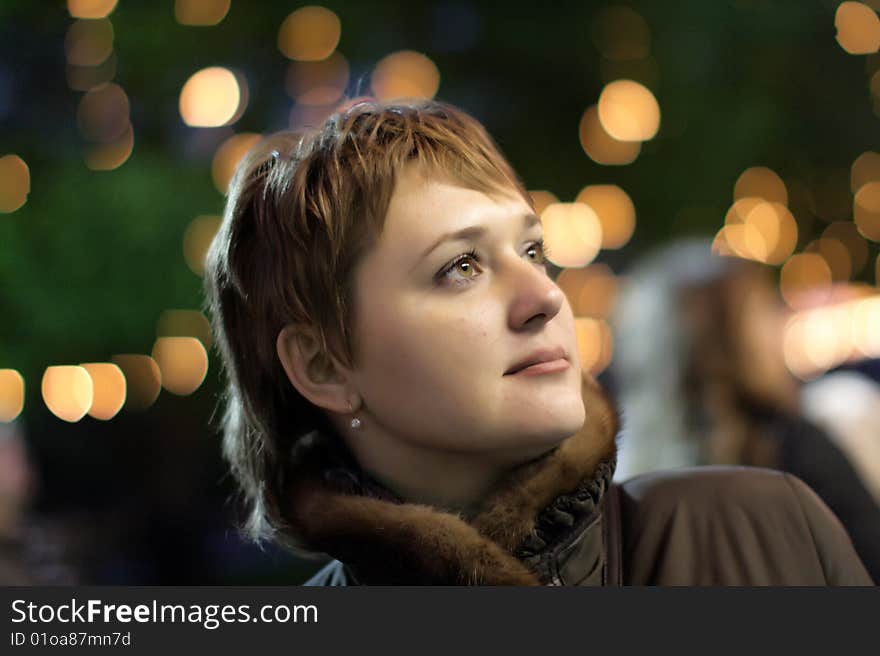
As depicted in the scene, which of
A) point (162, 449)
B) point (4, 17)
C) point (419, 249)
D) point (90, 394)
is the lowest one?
point (162, 449)

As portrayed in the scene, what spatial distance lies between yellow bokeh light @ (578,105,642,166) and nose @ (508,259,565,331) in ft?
7.35

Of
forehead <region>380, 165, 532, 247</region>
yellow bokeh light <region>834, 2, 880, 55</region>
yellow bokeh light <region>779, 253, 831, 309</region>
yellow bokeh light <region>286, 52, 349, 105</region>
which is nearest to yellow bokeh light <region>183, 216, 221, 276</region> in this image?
yellow bokeh light <region>286, 52, 349, 105</region>

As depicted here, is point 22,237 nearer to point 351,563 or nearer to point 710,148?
point 351,563

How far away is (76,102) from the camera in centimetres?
317

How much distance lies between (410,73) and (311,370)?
2059 millimetres

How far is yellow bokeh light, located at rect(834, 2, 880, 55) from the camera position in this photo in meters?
3.73

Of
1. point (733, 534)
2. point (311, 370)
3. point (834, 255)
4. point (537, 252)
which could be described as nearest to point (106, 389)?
point (311, 370)

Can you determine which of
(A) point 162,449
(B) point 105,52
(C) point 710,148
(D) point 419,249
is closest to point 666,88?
(C) point 710,148

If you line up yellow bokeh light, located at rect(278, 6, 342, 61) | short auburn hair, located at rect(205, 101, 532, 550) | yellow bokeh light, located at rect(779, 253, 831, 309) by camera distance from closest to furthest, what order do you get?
short auburn hair, located at rect(205, 101, 532, 550) < yellow bokeh light, located at rect(278, 6, 342, 61) < yellow bokeh light, located at rect(779, 253, 831, 309)

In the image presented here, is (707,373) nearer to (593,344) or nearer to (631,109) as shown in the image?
(631,109)

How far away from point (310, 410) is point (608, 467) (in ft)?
1.84

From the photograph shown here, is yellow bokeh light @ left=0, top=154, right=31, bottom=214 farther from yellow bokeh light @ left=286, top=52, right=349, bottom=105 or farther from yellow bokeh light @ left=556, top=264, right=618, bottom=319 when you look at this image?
yellow bokeh light @ left=556, top=264, right=618, bottom=319

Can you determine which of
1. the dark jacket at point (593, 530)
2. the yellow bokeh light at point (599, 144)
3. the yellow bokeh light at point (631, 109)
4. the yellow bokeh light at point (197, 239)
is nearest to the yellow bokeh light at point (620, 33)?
the yellow bokeh light at point (631, 109)

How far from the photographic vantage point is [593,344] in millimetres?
4352
